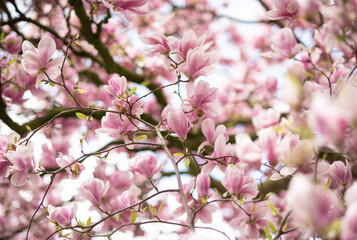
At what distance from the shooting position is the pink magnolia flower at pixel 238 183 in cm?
111

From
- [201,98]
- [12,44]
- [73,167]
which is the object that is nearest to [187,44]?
[201,98]

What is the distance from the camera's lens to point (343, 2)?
63 cm

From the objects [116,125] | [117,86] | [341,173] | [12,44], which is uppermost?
[12,44]

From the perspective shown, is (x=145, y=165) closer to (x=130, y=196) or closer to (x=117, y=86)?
(x=130, y=196)

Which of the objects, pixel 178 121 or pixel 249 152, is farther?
pixel 178 121

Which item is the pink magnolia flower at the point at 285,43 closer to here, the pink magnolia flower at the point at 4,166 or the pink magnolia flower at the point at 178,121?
the pink magnolia flower at the point at 178,121

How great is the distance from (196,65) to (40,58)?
593 mm

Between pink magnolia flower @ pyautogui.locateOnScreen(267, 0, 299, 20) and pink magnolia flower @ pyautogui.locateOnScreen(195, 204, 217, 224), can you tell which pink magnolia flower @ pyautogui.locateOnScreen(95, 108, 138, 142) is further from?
pink magnolia flower @ pyautogui.locateOnScreen(267, 0, 299, 20)

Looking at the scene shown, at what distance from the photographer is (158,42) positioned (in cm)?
120

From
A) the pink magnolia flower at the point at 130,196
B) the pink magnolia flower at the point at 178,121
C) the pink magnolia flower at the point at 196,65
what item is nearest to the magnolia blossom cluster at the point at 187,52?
the pink magnolia flower at the point at 196,65

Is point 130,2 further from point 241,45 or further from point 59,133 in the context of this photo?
point 241,45

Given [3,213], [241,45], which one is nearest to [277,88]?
[241,45]

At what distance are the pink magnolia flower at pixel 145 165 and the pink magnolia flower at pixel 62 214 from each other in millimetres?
275

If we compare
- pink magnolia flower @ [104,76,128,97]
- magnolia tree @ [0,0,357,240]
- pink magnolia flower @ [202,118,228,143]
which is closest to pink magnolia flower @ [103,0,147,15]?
magnolia tree @ [0,0,357,240]
